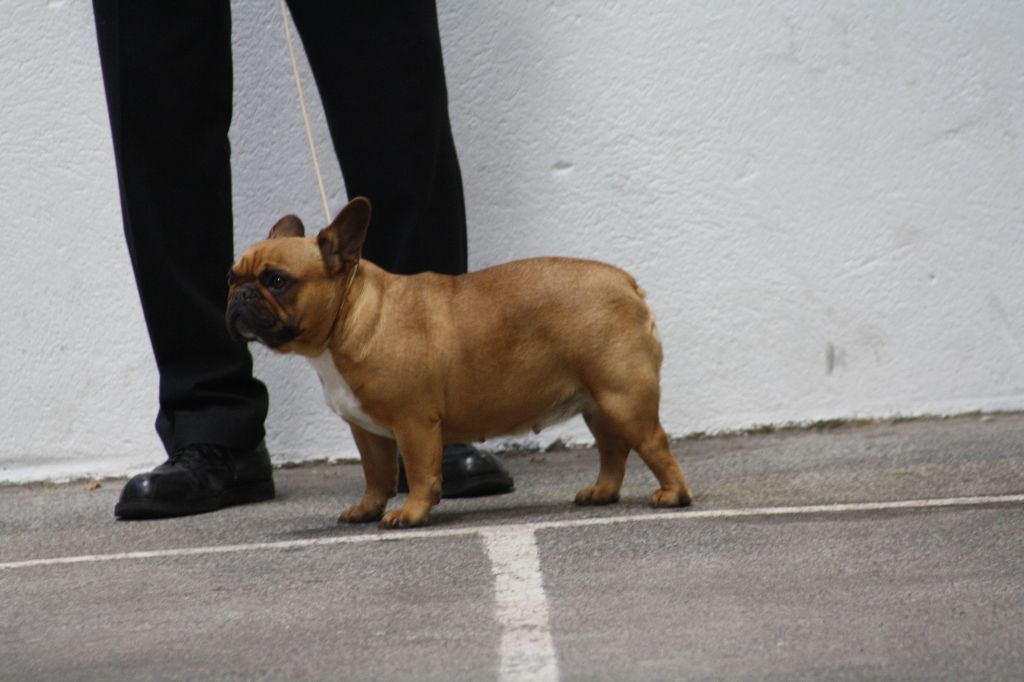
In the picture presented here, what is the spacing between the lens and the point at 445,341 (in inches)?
127

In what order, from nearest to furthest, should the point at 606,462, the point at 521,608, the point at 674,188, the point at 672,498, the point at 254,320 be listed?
the point at 521,608 → the point at 254,320 → the point at 672,498 → the point at 606,462 → the point at 674,188

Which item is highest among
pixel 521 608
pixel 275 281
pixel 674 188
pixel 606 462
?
pixel 275 281

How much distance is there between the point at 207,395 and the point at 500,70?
1380 millimetres

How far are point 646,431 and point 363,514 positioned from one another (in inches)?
25.5

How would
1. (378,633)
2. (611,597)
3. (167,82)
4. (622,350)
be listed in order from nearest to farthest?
(378,633) → (611,597) → (622,350) → (167,82)

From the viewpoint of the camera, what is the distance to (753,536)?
298 cm

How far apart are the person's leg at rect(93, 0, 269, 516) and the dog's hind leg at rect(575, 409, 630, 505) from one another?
0.88 m

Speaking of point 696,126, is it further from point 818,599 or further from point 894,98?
point 818,599

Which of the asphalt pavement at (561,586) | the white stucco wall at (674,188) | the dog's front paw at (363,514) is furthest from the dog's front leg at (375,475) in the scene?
the white stucco wall at (674,188)

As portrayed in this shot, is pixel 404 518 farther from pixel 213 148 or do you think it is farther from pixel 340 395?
pixel 213 148

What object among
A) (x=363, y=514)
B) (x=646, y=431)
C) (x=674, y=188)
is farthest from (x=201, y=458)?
(x=674, y=188)

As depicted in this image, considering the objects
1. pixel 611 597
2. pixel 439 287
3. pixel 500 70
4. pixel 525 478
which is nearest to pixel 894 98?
pixel 500 70

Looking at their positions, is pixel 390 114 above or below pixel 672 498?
above

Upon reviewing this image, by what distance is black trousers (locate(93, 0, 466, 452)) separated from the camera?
3.67 m
